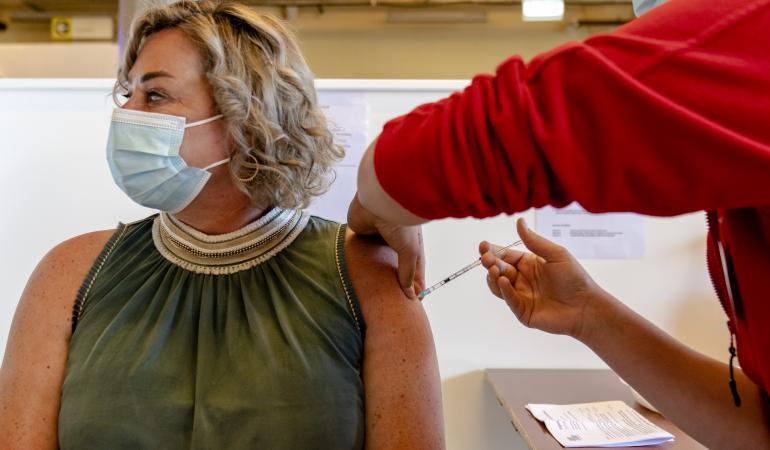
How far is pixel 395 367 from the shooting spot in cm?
101

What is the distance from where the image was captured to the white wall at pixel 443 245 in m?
1.75

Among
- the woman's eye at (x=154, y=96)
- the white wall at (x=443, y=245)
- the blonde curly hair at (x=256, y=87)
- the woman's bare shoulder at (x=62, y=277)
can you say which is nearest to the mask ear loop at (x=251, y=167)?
the blonde curly hair at (x=256, y=87)

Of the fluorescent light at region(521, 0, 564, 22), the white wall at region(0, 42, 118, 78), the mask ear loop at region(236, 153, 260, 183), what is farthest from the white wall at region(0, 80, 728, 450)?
the fluorescent light at region(521, 0, 564, 22)

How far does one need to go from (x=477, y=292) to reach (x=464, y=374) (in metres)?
0.27

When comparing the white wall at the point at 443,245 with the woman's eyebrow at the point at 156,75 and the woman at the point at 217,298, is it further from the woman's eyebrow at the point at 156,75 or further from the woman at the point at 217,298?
the woman's eyebrow at the point at 156,75

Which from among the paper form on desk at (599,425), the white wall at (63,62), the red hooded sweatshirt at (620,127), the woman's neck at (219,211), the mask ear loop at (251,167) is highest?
the white wall at (63,62)

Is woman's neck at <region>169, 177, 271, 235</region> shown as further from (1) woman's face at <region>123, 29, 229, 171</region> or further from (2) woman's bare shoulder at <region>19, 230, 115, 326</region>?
(2) woman's bare shoulder at <region>19, 230, 115, 326</region>

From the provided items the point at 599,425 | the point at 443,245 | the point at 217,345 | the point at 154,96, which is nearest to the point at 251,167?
the point at 154,96

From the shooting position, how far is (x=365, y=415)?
39.9 inches

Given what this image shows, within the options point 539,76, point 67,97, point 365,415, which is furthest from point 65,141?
point 539,76

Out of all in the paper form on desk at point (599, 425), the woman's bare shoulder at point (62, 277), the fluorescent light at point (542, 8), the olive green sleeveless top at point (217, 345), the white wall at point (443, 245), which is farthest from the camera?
the fluorescent light at point (542, 8)

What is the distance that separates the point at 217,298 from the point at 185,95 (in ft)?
1.36

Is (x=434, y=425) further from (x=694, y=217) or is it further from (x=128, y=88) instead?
(x=694, y=217)

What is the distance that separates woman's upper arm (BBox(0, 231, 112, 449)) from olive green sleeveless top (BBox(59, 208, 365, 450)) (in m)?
0.03
